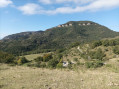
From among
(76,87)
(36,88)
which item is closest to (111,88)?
(76,87)

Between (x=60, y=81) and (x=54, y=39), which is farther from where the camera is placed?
(x=54, y=39)

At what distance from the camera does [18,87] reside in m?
4.13

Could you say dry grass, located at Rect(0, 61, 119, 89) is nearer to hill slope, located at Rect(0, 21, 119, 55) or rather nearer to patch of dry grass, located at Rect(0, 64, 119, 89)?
patch of dry grass, located at Rect(0, 64, 119, 89)

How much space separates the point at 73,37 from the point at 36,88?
5238 inches

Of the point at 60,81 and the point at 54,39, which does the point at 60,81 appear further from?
the point at 54,39

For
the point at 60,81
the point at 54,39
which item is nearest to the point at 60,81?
the point at 60,81

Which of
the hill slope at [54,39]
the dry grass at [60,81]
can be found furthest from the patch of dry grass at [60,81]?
the hill slope at [54,39]

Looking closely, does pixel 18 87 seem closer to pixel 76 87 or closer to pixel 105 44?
pixel 76 87

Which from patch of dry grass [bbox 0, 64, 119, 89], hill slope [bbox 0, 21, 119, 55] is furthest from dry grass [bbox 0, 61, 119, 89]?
hill slope [bbox 0, 21, 119, 55]

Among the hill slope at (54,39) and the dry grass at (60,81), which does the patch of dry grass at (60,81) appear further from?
the hill slope at (54,39)

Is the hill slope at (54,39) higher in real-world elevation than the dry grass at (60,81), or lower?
higher

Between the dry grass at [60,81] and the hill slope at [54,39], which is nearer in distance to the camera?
the dry grass at [60,81]

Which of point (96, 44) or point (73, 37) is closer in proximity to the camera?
point (96, 44)

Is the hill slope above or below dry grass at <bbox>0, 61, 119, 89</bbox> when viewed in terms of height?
above
